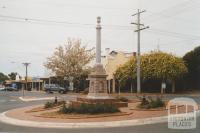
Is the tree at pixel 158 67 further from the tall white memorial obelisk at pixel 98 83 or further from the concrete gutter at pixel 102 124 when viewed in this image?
the concrete gutter at pixel 102 124

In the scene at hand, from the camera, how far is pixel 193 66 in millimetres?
70062

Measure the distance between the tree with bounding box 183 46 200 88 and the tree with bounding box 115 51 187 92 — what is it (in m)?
4.78

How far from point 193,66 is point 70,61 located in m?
22.8

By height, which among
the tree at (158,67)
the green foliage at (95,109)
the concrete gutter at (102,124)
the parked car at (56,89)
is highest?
the tree at (158,67)

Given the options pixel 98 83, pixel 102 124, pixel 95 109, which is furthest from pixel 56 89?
pixel 102 124

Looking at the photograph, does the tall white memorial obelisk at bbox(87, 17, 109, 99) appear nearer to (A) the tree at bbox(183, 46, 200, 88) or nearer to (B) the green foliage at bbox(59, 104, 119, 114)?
(B) the green foliage at bbox(59, 104, 119, 114)

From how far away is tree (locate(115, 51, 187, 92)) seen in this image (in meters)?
62.5

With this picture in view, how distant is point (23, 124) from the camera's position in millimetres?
25312

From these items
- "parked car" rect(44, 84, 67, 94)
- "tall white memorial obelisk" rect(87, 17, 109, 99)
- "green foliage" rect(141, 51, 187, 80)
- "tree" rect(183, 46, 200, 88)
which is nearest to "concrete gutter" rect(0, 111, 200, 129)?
"tall white memorial obelisk" rect(87, 17, 109, 99)

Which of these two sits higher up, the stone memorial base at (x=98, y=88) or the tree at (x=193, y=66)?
the tree at (x=193, y=66)

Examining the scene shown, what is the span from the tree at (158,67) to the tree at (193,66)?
4782 mm

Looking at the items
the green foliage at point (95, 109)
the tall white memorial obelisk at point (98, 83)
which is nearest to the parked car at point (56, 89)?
the tall white memorial obelisk at point (98, 83)

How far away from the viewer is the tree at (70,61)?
80.5m

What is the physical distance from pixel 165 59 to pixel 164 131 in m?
44.8
